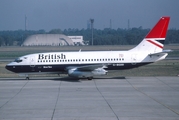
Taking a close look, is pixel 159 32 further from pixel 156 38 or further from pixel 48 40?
pixel 48 40

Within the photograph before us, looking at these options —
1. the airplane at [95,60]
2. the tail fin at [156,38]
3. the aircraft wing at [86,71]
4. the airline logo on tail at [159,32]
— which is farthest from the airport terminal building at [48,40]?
the aircraft wing at [86,71]

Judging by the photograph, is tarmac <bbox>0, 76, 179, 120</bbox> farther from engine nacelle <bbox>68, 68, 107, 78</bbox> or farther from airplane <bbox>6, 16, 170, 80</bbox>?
airplane <bbox>6, 16, 170, 80</bbox>

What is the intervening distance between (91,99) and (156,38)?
1397cm

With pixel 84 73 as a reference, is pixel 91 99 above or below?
below

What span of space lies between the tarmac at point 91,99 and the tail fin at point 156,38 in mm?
3118

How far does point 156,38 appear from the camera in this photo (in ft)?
113

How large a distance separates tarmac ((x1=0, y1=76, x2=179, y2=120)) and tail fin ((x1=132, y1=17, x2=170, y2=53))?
3.12 metres

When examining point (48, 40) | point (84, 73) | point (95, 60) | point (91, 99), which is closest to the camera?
point (91, 99)

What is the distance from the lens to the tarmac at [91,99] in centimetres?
1769

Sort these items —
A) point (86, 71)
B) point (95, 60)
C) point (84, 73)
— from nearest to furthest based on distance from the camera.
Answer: point (84, 73) → point (86, 71) → point (95, 60)

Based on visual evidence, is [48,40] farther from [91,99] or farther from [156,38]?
[91,99]

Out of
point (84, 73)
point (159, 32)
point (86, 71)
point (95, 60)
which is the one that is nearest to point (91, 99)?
point (84, 73)

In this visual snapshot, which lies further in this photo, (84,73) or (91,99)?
(84,73)

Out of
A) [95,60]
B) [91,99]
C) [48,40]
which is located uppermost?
[48,40]
